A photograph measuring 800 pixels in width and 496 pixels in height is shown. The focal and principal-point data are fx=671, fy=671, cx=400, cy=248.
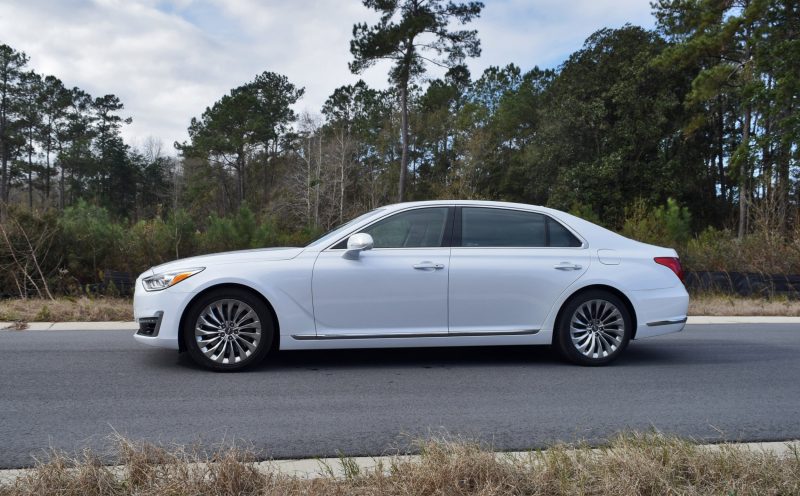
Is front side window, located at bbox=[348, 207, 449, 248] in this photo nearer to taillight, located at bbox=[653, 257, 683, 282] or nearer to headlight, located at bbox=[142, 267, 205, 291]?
headlight, located at bbox=[142, 267, 205, 291]

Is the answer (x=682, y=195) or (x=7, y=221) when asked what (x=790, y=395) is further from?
(x=682, y=195)

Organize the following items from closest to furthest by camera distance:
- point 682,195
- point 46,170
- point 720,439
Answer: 1. point 720,439
2. point 682,195
3. point 46,170

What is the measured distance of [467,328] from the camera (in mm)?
6301

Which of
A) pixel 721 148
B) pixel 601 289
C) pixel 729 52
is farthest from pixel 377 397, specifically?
pixel 721 148

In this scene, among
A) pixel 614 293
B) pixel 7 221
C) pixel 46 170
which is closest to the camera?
pixel 614 293

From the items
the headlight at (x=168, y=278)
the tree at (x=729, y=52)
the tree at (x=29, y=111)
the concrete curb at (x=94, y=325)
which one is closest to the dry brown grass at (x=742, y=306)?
the concrete curb at (x=94, y=325)

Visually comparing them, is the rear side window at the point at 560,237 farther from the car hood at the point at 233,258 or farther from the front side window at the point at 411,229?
the car hood at the point at 233,258

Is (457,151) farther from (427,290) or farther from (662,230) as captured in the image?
(427,290)

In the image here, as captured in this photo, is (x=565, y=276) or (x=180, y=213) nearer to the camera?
(x=565, y=276)

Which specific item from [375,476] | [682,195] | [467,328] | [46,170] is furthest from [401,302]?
[46,170]

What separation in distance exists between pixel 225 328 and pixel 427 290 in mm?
1856

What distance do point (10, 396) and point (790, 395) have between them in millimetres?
6373

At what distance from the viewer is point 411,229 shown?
6.45 meters

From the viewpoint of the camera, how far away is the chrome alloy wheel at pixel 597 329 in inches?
257
